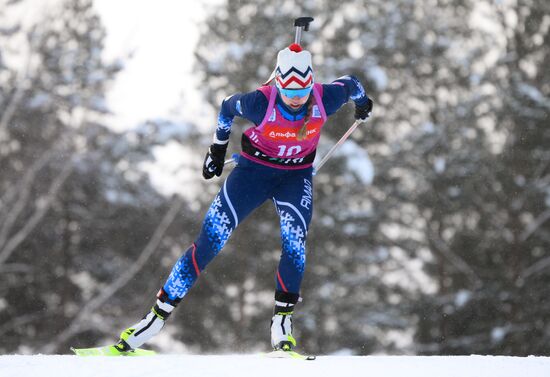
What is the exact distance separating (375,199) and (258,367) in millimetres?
12916

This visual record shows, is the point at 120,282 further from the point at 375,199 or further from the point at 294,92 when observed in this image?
the point at 294,92

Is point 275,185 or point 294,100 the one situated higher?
point 294,100

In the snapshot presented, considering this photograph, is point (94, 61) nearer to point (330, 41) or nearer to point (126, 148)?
point (126, 148)

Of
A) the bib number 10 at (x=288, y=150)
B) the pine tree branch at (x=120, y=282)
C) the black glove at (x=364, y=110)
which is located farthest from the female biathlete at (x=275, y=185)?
the pine tree branch at (x=120, y=282)

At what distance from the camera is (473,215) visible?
53.8 feet

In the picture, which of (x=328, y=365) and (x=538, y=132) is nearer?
(x=328, y=365)

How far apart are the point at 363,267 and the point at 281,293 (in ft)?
40.2

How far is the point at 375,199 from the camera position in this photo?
16406mm

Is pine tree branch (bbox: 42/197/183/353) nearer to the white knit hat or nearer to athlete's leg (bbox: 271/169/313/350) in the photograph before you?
athlete's leg (bbox: 271/169/313/350)

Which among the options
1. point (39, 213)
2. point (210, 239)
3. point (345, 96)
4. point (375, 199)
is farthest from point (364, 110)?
point (39, 213)

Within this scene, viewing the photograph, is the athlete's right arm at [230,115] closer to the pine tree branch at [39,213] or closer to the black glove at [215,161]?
the black glove at [215,161]

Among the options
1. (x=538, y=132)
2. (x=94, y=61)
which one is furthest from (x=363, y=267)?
(x=94, y=61)

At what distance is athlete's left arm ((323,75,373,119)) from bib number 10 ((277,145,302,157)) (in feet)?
0.87

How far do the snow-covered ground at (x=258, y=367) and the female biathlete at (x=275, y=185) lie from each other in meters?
0.56
